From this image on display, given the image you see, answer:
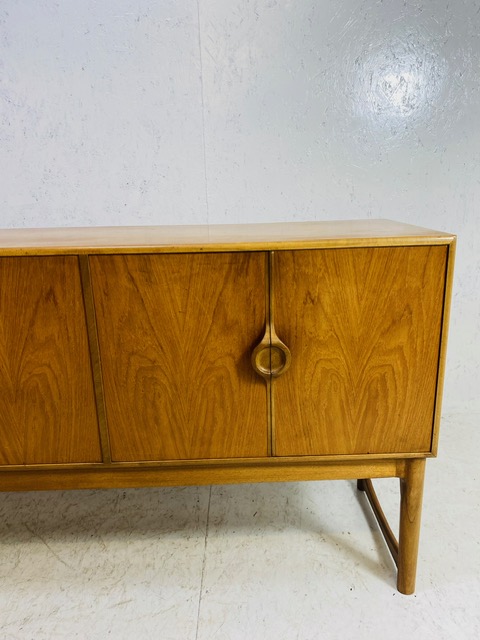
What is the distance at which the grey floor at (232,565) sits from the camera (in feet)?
→ 3.42

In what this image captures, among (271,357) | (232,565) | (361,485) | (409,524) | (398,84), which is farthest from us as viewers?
(398,84)

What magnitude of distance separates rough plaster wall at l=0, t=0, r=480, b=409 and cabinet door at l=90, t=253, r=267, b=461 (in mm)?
847

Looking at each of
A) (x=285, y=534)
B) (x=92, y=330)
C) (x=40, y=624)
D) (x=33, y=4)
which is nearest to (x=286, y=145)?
(x=33, y=4)

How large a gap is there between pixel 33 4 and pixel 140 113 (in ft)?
1.45

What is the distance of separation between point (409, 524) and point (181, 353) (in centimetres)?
64

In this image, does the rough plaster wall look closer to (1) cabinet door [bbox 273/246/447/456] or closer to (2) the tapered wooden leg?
(1) cabinet door [bbox 273/246/447/456]

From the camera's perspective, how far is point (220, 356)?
97cm

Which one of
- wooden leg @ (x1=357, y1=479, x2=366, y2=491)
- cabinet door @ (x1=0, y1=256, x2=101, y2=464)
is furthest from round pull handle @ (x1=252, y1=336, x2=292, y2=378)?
wooden leg @ (x1=357, y1=479, x2=366, y2=491)

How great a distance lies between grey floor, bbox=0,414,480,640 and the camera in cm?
104

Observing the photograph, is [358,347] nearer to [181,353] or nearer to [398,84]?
[181,353]

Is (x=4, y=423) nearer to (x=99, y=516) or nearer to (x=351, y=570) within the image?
(x=99, y=516)

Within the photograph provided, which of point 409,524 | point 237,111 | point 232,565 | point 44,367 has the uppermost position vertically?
point 237,111

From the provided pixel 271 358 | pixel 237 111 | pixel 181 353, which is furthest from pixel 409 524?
pixel 237 111

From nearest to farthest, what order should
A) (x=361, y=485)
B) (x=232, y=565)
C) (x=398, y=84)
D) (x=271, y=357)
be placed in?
(x=271, y=357) < (x=232, y=565) < (x=361, y=485) < (x=398, y=84)
